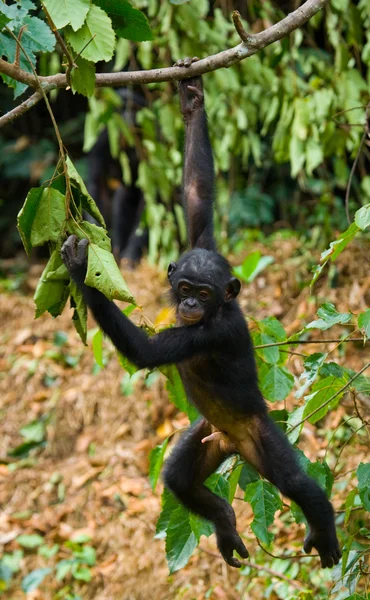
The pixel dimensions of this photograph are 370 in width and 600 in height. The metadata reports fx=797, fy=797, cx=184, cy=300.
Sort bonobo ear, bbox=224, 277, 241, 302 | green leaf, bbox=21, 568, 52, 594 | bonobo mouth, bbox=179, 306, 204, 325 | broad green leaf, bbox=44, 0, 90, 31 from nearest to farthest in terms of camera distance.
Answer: broad green leaf, bbox=44, 0, 90, 31
bonobo mouth, bbox=179, 306, 204, 325
bonobo ear, bbox=224, 277, 241, 302
green leaf, bbox=21, 568, 52, 594

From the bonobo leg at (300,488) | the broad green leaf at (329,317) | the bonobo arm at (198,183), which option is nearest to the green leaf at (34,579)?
the bonobo leg at (300,488)

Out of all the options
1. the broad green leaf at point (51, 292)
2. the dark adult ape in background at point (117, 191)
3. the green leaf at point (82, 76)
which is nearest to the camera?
the green leaf at point (82, 76)

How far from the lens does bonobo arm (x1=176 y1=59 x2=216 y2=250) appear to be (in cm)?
389

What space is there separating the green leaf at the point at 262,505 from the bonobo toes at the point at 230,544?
21.1 inches

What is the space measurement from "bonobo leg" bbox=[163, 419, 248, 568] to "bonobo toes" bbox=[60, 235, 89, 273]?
111 cm

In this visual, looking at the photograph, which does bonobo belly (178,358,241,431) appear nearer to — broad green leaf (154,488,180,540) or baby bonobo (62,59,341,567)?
baby bonobo (62,59,341,567)

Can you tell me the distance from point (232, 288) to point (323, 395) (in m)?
0.70

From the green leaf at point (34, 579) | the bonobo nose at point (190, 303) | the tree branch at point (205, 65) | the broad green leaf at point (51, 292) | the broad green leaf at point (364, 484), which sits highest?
the tree branch at point (205, 65)

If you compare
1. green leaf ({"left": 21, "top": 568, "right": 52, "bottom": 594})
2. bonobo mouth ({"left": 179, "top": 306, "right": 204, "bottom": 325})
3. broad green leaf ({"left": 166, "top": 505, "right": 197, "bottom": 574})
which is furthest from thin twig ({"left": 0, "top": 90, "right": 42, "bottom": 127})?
green leaf ({"left": 21, "top": 568, "right": 52, "bottom": 594})

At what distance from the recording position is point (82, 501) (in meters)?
6.64

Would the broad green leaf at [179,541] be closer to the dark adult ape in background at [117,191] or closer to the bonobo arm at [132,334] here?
the bonobo arm at [132,334]

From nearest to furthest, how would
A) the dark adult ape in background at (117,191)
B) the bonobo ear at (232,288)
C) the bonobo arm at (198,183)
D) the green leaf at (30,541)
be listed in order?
the bonobo ear at (232,288)
the bonobo arm at (198,183)
the green leaf at (30,541)
the dark adult ape in background at (117,191)

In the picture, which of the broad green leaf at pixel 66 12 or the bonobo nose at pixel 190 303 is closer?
the broad green leaf at pixel 66 12

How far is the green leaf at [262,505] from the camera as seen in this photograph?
2906 millimetres
